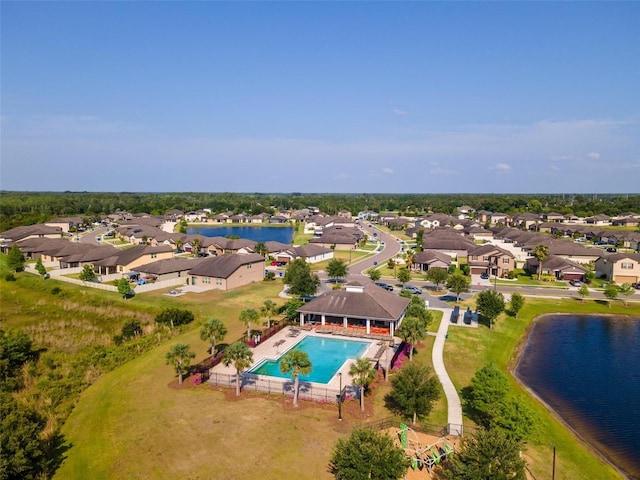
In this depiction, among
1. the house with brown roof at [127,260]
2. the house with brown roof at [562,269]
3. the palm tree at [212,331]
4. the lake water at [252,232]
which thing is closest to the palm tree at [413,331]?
the palm tree at [212,331]

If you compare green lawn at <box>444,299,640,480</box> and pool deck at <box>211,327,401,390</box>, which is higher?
pool deck at <box>211,327,401,390</box>

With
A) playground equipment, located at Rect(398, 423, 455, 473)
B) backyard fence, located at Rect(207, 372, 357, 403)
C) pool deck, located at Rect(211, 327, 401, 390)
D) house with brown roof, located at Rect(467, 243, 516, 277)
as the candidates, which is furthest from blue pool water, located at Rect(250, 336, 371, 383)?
house with brown roof, located at Rect(467, 243, 516, 277)

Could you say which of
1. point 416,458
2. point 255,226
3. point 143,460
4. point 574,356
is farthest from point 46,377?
point 255,226

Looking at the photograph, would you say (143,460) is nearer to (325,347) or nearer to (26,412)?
(26,412)

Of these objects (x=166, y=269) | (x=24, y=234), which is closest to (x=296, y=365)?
(x=166, y=269)

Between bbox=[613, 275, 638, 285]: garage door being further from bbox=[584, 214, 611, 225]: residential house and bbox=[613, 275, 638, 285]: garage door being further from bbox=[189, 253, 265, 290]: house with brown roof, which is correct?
bbox=[584, 214, 611, 225]: residential house

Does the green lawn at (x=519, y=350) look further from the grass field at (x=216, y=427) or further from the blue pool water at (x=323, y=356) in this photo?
the blue pool water at (x=323, y=356)

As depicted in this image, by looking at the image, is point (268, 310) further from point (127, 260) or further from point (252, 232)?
point (252, 232)
